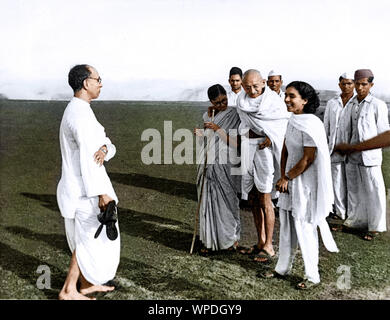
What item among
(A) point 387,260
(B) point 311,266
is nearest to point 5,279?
(B) point 311,266

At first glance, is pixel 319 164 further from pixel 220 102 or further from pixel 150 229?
pixel 150 229

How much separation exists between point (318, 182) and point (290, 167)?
0.31m

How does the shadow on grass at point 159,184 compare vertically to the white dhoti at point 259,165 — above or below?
below

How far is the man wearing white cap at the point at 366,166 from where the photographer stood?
5.37 metres

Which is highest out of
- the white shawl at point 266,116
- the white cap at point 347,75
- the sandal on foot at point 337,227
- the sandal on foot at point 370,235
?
the white cap at point 347,75

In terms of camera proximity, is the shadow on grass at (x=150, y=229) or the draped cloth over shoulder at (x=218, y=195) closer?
the draped cloth over shoulder at (x=218, y=195)

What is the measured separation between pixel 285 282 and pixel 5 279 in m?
2.84

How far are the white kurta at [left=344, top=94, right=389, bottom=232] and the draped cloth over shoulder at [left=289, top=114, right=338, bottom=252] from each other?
171 cm

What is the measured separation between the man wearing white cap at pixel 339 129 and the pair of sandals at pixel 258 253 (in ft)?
5.83

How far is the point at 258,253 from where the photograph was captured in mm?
5008

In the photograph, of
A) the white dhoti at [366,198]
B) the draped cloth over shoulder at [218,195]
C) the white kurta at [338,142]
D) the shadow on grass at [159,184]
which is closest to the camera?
the draped cloth over shoulder at [218,195]

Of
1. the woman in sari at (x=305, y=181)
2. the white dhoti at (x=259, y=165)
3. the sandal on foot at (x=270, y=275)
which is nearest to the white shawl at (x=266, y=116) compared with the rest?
the white dhoti at (x=259, y=165)

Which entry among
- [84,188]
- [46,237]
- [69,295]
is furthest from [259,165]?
[46,237]

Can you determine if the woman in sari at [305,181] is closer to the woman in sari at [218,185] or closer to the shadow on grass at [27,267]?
the woman in sari at [218,185]
